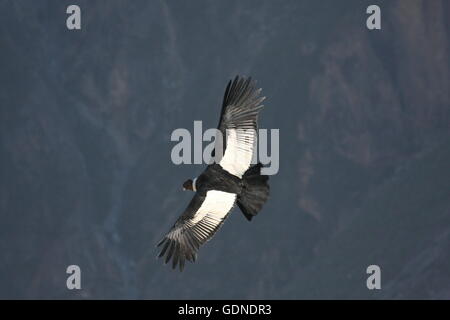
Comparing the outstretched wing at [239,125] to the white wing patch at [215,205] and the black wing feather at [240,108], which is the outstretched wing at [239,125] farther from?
the white wing patch at [215,205]

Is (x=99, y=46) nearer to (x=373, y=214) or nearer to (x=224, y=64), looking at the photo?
(x=224, y=64)

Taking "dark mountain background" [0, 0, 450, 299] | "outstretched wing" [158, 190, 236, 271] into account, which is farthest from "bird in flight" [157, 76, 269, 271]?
"dark mountain background" [0, 0, 450, 299]

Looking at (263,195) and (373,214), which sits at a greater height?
(373,214)

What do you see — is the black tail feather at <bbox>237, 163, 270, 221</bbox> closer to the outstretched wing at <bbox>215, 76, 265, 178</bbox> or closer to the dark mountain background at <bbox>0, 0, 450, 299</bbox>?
the outstretched wing at <bbox>215, 76, 265, 178</bbox>

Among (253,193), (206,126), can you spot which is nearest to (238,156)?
(253,193)

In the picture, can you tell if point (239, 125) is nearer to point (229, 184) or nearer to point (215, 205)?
point (229, 184)

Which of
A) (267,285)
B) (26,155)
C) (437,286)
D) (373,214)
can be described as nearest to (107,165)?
(26,155)
